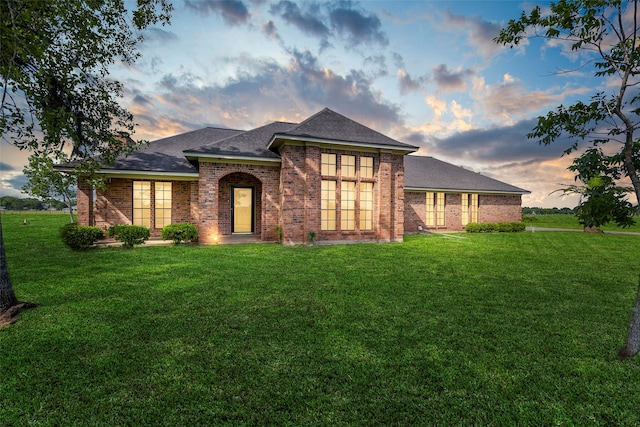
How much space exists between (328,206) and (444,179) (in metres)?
12.6

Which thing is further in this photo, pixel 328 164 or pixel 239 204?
pixel 239 204

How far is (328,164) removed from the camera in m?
12.4

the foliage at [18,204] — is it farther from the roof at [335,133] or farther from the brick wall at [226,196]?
the roof at [335,133]

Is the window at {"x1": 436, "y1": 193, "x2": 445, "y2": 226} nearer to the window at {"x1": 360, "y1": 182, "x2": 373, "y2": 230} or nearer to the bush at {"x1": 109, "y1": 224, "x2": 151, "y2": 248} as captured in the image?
the window at {"x1": 360, "y1": 182, "x2": 373, "y2": 230}

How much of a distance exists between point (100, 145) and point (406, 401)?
8812 millimetres

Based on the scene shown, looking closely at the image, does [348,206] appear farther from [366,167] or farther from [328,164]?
[328,164]

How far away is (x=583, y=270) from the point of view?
820 centimetres

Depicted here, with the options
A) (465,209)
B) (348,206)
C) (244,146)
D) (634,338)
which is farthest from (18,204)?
(634,338)

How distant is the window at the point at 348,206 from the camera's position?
12.7m

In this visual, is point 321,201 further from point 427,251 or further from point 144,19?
point 144,19

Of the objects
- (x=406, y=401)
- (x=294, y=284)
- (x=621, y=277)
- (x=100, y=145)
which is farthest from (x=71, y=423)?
(x=621, y=277)

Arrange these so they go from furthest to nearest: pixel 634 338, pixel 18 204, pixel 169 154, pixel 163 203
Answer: pixel 18 204, pixel 169 154, pixel 163 203, pixel 634 338

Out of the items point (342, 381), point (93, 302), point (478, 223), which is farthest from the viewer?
point (478, 223)

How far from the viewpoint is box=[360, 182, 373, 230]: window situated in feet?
42.6
